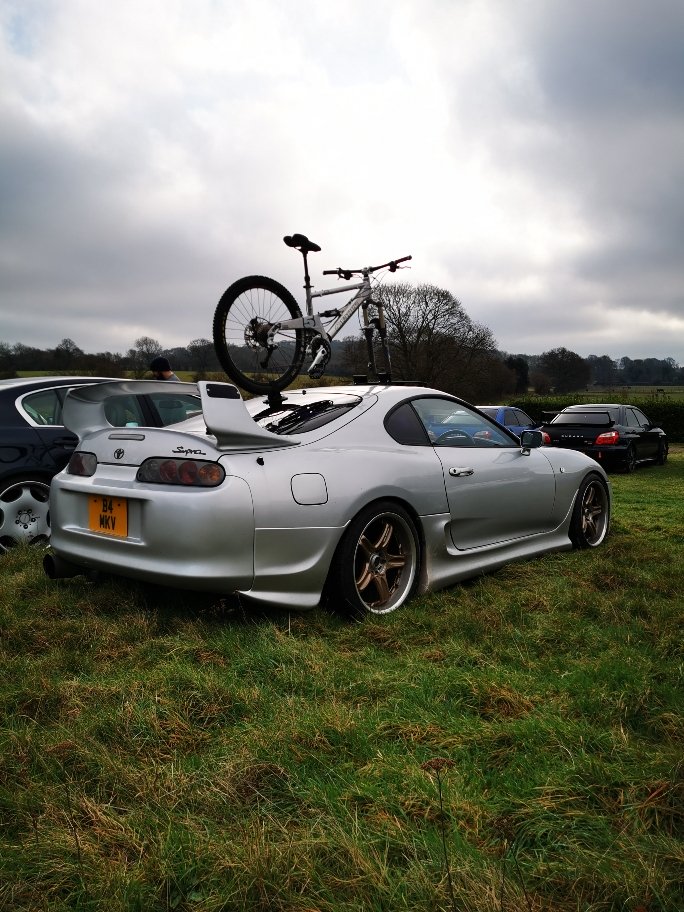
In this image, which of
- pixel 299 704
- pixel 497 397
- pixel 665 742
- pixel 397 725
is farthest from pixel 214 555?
pixel 497 397

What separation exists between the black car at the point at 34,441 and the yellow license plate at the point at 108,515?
1.39 m

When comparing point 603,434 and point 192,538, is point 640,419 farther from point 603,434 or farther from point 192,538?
point 192,538

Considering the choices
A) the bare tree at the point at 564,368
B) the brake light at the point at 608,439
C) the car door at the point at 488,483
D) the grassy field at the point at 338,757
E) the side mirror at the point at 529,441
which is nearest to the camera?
the grassy field at the point at 338,757

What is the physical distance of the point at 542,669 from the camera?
288 cm

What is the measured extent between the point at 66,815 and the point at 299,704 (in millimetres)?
888

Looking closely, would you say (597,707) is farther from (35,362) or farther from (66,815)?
(35,362)

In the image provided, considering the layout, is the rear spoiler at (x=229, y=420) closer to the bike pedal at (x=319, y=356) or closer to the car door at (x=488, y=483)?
the car door at (x=488, y=483)

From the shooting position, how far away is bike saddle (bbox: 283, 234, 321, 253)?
17.8 feet

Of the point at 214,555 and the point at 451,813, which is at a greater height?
the point at 214,555

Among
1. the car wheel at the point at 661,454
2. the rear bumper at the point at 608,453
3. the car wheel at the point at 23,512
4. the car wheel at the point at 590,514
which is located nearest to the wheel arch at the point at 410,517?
the car wheel at the point at 590,514

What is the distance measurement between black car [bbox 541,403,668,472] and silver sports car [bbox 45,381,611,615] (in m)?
9.22

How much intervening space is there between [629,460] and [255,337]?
1064cm

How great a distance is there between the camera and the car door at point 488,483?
4.22 metres

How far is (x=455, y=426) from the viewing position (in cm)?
457
